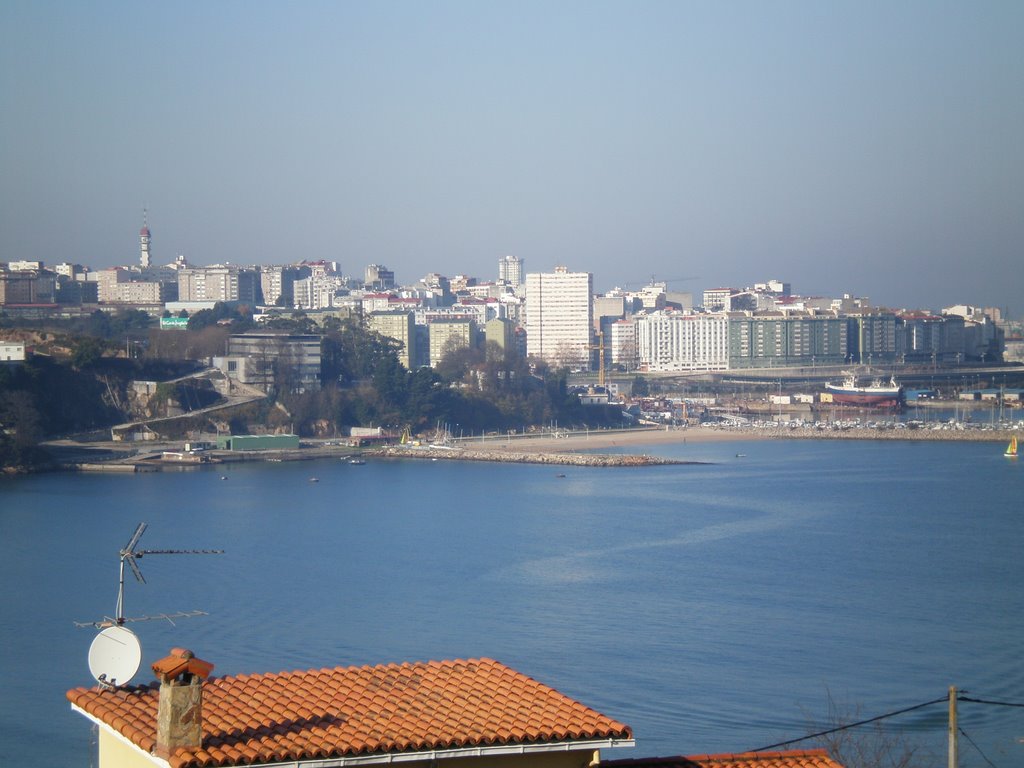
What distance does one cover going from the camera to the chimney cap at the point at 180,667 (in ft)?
4.76

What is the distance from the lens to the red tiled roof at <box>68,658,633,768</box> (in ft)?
4.88

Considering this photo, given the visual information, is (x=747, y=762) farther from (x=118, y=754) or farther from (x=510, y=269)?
(x=510, y=269)

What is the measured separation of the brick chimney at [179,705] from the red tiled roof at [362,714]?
18mm

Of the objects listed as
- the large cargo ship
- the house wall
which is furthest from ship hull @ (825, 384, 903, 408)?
the house wall

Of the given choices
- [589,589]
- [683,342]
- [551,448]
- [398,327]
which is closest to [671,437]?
[551,448]

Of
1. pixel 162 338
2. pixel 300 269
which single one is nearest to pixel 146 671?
pixel 162 338

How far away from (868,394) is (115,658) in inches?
965

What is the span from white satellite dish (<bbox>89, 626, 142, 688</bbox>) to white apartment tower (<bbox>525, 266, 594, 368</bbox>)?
31141mm

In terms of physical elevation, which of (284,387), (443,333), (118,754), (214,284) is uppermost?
(214,284)

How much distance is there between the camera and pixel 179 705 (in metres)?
1.46

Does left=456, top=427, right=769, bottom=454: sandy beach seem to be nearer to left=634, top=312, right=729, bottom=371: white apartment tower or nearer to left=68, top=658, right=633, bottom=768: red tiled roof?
left=634, top=312, right=729, bottom=371: white apartment tower

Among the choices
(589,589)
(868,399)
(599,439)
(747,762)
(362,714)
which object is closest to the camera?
(362,714)

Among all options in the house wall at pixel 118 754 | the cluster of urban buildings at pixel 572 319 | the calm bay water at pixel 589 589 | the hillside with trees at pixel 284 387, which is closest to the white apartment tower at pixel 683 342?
the cluster of urban buildings at pixel 572 319

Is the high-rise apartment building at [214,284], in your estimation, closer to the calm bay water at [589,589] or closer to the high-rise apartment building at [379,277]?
the high-rise apartment building at [379,277]
